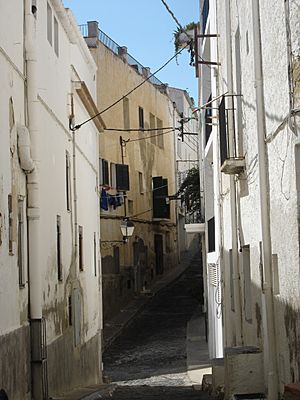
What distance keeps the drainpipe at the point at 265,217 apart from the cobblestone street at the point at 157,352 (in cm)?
375

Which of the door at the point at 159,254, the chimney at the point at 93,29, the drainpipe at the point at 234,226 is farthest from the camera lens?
the door at the point at 159,254

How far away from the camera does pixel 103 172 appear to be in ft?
103

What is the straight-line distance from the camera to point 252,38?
9.80m

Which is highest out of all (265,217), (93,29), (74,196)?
(93,29)

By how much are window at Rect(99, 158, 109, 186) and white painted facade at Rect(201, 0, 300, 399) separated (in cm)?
1758

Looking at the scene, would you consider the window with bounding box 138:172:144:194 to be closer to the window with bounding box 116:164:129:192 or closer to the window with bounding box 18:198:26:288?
the window with bounding box 116:164:129:192

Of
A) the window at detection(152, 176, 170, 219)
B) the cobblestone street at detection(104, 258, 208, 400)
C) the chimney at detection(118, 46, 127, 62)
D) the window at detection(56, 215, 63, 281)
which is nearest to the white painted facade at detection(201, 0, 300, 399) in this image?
the cobblestone street at detection(104, 258, 208, 400)

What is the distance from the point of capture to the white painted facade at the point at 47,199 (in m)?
10.8

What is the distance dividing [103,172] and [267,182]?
22.2 m

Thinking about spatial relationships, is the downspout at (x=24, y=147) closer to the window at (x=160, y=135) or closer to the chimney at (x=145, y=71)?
the chimney at (x=145, y=71)

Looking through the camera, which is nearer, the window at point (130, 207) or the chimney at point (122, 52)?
the window at point (130, 207)

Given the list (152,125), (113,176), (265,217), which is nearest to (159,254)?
(152,125)

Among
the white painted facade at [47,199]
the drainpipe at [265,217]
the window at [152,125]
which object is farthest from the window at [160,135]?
the drainpipe at [265,217]

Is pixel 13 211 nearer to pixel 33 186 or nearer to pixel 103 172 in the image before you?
pixel 33 186
